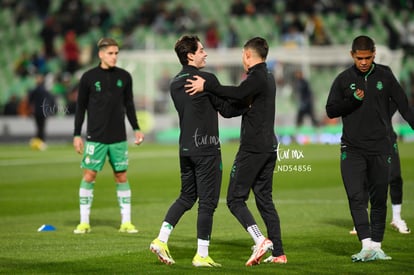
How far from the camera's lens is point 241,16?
126 ft

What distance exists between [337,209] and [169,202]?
10.2ft

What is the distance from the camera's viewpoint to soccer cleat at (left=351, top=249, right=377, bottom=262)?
948 cm

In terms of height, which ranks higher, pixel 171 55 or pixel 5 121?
pixel 171 55

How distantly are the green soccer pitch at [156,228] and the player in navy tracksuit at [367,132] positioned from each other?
1.72ft

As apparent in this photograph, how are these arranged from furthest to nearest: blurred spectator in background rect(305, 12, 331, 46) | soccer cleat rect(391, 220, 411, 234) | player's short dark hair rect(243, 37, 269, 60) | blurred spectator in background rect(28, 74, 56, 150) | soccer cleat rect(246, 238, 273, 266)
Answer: blurred spectator in background rect(305, 12, 331, 46) < blurred spectator in background rect(28, 74, 56, 150) < soccer cleat rect(391, 220, 411, 234) < player's short dark hair rect(243, 37, 269, 60) < soccer cleat rect(246, 238, 273, 266)

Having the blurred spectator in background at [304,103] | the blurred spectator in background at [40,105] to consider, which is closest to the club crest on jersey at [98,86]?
the blurred spectator in background at [40,105]

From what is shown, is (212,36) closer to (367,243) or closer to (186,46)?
(186,46)

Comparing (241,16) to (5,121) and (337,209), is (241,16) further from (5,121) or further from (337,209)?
(337,209)

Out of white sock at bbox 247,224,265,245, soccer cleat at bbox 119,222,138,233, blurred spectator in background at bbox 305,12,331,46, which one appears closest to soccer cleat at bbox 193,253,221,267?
white sock at bbox 247,224,265,245

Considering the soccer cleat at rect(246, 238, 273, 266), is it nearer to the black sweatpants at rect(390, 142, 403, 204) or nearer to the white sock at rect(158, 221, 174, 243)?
the white sock at rect(158, 221, 174, 243)

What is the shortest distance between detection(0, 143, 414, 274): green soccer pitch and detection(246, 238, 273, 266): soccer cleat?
3.5 inches

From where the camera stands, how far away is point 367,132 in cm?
976

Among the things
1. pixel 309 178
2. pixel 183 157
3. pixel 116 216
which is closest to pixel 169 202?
pixel 116 216

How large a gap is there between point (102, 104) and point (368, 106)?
420 cm
